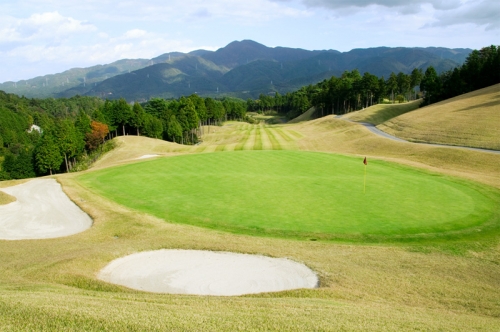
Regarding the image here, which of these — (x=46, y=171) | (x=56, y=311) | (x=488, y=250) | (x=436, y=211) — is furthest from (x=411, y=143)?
(x=46, y=171)

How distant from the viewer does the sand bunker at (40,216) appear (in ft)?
78.9

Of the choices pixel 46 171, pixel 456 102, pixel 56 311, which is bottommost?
pixel 46 171

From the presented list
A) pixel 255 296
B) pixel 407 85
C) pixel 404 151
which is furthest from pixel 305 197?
pixel 407 85

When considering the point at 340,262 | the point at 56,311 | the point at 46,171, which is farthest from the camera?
the point at 46,171

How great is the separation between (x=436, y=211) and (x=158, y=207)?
831 inches

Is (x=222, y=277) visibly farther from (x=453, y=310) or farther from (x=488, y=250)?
(x=488, y=250)

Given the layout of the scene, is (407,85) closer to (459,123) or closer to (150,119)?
(459,123)

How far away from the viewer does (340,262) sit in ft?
55.8

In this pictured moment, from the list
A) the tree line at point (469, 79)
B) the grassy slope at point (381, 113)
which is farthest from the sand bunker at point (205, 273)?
the tree line at point (469, 79)

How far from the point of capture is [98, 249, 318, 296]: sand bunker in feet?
49.2

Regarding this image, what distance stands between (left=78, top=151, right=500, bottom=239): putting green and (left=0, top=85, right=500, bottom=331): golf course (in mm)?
131

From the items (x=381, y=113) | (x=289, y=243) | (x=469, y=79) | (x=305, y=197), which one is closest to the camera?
(x=289, y=243)

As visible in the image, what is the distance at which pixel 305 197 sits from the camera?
28438 millimetres

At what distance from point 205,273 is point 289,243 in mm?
5649
